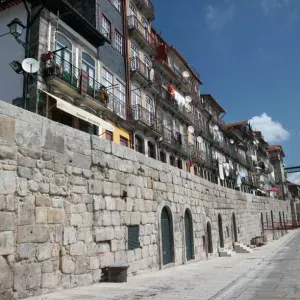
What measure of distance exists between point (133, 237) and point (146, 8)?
742 inches

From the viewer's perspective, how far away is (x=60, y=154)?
8109 mm

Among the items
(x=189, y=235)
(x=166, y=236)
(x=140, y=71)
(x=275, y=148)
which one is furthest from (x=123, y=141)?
(x=275, y=148)

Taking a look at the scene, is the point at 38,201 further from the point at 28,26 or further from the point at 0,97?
the point at 28,26

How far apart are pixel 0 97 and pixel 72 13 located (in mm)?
4823

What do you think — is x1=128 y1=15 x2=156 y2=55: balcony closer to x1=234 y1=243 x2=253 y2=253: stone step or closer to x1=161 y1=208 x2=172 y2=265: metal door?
x1=161 y1=208 x2=172 y2=265: metal door

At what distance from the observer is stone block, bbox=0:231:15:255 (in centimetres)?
632

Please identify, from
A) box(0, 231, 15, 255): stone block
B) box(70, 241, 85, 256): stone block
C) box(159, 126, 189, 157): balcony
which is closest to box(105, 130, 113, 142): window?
box(159, 126, 189, 157): balcony

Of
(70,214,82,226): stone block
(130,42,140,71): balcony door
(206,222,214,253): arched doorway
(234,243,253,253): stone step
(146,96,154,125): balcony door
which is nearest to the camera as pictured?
(70,214,82,226): stone block

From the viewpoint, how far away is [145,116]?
22.5 m

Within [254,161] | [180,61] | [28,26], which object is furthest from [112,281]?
[254,161]

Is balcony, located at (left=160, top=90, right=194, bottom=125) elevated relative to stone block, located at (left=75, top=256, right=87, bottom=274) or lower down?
elevated

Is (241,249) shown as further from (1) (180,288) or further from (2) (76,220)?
(2) (76,220)

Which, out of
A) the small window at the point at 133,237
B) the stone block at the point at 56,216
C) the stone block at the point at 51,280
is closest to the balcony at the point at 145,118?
the small window at the point at 133,237

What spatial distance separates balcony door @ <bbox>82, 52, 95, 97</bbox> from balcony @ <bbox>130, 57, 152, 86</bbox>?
4224 millimetres
